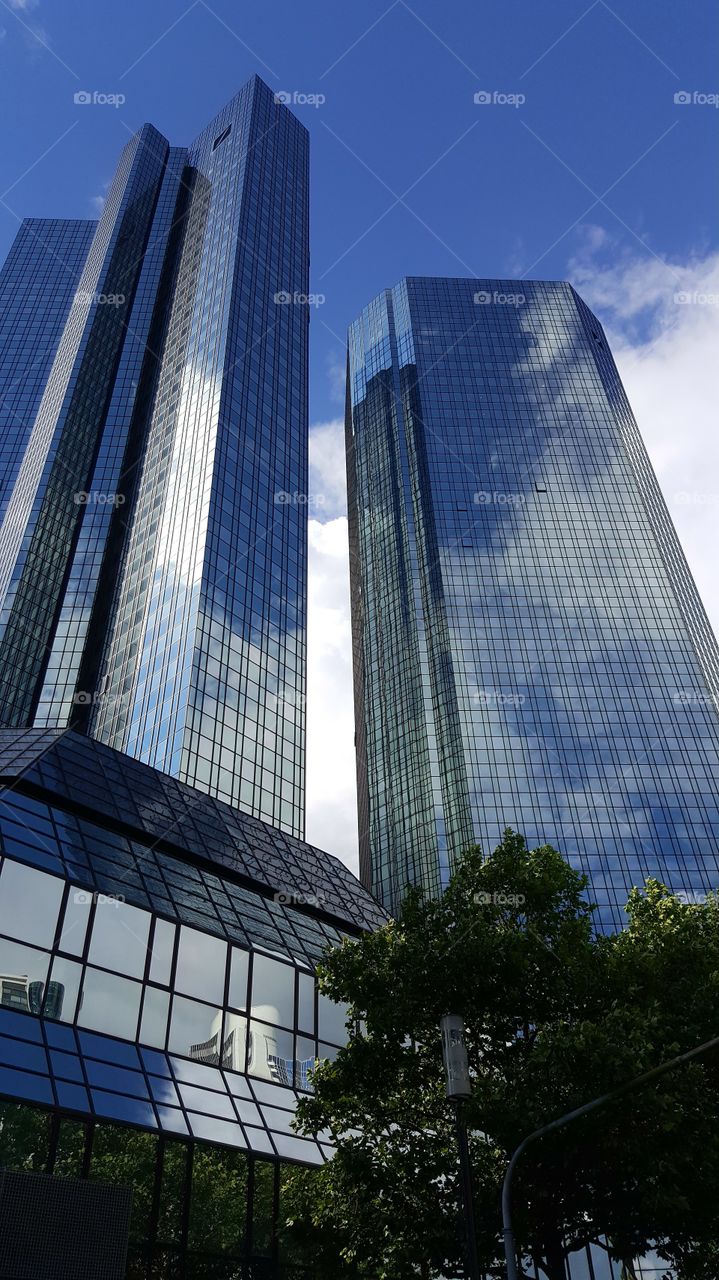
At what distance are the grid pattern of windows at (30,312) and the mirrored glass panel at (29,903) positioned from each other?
10923 cm

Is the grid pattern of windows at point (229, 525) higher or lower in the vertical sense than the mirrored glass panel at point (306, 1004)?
higher

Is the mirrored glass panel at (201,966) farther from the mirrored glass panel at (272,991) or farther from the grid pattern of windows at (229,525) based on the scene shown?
the grid pattern of windows at (229,525)

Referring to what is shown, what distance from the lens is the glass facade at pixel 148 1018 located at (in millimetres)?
19609

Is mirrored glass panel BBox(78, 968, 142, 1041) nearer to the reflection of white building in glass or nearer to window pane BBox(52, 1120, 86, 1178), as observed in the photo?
the reflection of white building in glass

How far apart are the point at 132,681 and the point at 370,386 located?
103 m

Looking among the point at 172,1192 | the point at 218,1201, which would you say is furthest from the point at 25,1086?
the point at 218,1201

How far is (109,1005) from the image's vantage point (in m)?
22.8

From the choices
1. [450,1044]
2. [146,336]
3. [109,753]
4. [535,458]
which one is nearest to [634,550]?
[535,458]

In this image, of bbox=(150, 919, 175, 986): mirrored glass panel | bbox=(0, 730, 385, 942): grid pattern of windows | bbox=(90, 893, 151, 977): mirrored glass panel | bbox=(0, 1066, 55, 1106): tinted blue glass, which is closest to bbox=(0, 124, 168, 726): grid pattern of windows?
bbox=(0, 730, 385, 942): grid pattern of windows

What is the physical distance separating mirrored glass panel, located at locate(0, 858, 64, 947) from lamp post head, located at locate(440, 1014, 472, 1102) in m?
10.7

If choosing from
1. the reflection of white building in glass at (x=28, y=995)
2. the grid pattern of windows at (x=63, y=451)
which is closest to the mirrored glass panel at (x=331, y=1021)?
the reflection of white building in glass at (x=28, y=995)

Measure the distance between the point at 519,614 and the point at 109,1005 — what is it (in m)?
110

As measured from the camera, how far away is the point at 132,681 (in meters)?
86.6

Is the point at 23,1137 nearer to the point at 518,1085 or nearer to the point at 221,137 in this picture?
the point at 518,1085
